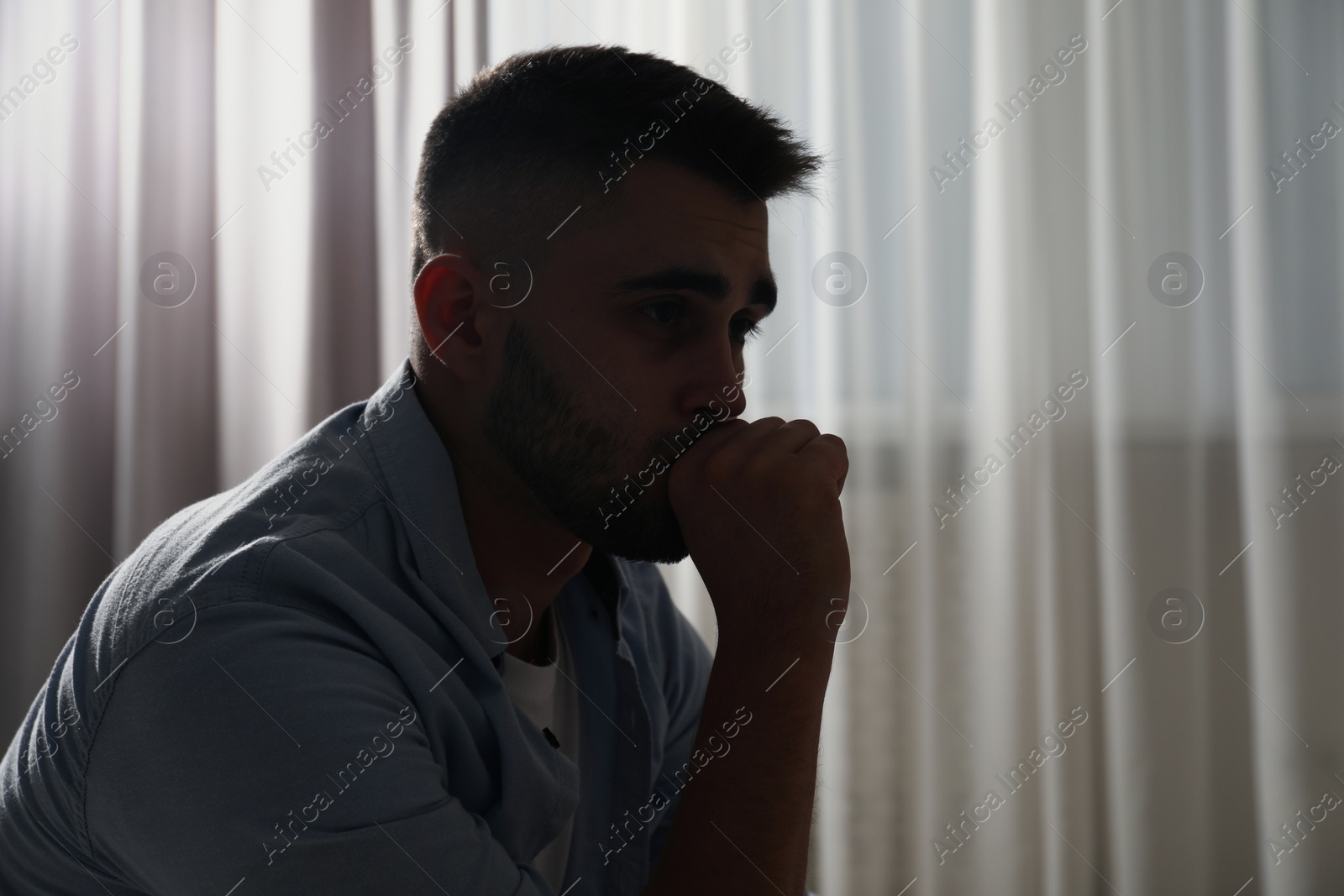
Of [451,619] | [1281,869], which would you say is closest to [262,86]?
[451,619]

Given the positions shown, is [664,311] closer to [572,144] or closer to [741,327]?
[741,327]

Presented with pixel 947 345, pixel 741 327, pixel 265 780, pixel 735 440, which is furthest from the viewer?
pixel 947 345

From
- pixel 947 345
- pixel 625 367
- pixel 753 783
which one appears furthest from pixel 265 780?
pixel 947 345

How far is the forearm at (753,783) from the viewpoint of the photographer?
733mm

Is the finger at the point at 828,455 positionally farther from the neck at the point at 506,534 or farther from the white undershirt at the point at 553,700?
the white undershirt at the point at 553,700

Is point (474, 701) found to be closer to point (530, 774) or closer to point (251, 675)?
point (530, 774)

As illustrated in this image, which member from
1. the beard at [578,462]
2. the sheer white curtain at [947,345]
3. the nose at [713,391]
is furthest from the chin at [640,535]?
the sheer white curtain at [947,345]

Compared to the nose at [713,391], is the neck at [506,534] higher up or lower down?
lower down

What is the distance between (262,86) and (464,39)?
449 mm

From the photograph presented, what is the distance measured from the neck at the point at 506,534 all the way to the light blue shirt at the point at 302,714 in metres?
0.06

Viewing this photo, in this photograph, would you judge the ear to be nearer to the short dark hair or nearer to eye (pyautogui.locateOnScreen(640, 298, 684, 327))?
the short dark hair

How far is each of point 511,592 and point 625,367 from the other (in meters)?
0.29

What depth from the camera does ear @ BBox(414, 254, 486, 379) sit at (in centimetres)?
100

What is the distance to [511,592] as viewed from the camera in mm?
1017
